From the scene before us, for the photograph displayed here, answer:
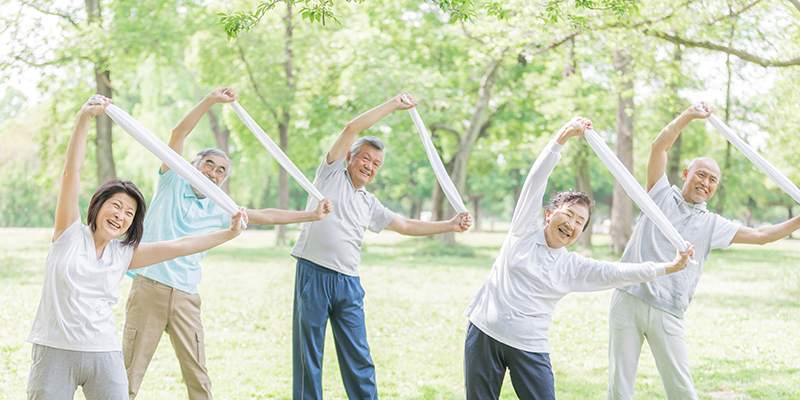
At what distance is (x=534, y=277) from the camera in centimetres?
372

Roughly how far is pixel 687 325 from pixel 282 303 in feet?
21.5

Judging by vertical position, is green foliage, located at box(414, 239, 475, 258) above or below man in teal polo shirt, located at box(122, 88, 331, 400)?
below

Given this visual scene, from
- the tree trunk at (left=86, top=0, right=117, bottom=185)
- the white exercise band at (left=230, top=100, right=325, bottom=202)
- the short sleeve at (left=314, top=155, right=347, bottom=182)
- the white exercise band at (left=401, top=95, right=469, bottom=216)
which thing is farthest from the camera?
the tree trunk at (left=86, top=0, right=117, bottom=185)

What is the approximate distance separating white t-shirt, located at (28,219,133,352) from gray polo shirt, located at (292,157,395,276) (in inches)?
63.2

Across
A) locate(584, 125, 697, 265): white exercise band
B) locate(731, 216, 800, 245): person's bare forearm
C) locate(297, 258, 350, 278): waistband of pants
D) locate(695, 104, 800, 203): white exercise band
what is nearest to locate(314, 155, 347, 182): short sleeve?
locate(297, 258, 350, 278): waistband of pants

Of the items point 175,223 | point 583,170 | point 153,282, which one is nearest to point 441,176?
point 175,223

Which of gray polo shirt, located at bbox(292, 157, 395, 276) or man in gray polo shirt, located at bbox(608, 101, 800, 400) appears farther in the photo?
gray polo shirt, located at bbox(292, 157, 395, 276)

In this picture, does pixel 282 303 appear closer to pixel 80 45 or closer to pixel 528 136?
pixel 80 45

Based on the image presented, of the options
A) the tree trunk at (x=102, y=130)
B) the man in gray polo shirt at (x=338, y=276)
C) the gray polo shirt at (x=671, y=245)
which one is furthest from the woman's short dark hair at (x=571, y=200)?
the tree trunk at (x=102, y=130)

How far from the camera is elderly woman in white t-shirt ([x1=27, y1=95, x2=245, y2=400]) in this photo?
122 inches

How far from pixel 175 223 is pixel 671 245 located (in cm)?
348

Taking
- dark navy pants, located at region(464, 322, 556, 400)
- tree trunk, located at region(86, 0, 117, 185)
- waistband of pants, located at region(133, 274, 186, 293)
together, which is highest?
tree trunk, located at region(86, 0, 117, 185)

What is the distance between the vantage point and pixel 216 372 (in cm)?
646

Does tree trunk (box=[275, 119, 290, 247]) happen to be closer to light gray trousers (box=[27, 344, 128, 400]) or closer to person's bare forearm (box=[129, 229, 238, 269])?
person's bare forearm (box=[129, 229, 238, 269])
